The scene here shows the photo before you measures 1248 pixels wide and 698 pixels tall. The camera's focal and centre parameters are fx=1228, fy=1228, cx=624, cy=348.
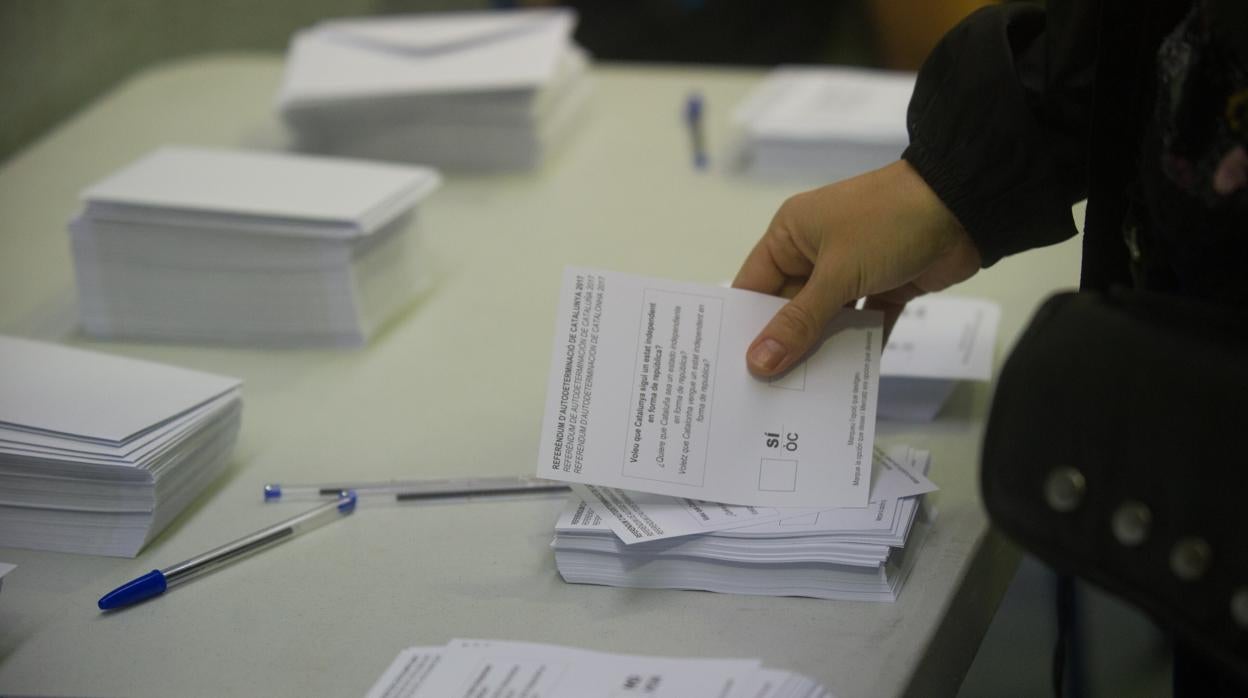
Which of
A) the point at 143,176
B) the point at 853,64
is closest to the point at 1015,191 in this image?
the point at 143,176

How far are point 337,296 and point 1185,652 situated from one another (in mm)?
802

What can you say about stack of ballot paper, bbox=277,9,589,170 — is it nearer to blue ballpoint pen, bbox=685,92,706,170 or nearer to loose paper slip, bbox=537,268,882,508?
blue ballpoint pen, bbox=685,92,706,170

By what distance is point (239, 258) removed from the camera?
1209 millimetres

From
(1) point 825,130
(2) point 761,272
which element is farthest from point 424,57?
(2) point 761,272

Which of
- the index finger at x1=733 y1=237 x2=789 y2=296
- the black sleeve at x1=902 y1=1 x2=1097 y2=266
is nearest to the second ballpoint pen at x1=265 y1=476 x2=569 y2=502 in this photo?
the index finger at x1=733 y1=237 x2=789 y2=296

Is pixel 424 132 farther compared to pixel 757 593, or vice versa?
→ pixel 424 132

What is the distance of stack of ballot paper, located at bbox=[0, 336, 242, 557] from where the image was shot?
909 mm

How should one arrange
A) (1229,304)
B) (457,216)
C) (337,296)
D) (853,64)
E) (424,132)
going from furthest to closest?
1. (853,64)
2. (424,132)
3. (457,216)
4. (337,296)
5. (1229,304)

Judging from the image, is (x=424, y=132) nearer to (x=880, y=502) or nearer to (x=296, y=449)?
(x=296, y=449)

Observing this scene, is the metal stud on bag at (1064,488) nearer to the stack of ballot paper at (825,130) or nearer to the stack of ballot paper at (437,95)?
the stack of ballot paper at (825,130)

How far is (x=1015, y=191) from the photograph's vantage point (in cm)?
94

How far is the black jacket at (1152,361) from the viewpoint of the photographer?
23.3 inches

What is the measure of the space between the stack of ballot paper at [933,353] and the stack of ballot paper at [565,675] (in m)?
0.39

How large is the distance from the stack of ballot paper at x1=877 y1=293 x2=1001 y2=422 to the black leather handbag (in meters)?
0.40
